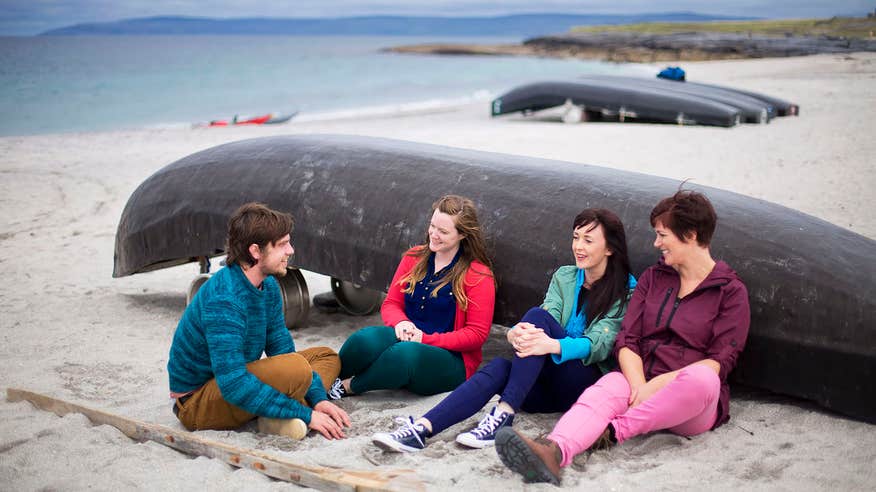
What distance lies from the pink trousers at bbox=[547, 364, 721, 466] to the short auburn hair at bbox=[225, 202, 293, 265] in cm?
133

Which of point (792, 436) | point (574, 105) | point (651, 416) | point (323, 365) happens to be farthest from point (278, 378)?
point (574, 105)

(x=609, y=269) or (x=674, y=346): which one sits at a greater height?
Result: (x=609, y=269)

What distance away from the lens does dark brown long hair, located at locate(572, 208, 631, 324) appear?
137 inches

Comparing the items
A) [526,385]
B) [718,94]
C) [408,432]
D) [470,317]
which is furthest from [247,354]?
[718,94]

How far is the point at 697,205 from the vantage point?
323cm

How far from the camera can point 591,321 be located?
349 centimetres

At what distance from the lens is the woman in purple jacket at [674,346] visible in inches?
118

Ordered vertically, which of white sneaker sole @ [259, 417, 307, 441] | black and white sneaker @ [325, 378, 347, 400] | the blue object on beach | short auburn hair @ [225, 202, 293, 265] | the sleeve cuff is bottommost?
black and white sneaker @ [325, 378, 347, 400]

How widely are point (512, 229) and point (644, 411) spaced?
1.33 m

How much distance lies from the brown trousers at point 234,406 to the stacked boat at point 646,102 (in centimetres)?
1165

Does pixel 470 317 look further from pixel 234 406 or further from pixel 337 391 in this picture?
pixel 234 406

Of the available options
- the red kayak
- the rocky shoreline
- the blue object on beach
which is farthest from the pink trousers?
the rocky shoreline

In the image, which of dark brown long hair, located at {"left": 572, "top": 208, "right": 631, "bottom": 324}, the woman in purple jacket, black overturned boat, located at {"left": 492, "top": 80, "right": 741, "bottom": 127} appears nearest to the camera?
the woman in purple jacket

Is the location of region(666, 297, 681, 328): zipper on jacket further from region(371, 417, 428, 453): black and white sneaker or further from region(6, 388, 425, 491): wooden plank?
region(6, 388, 425, 491): wooden plank
